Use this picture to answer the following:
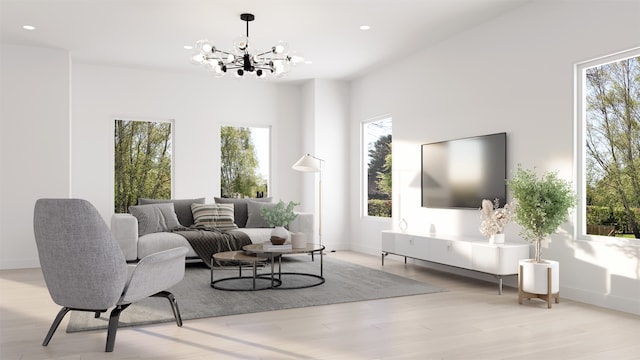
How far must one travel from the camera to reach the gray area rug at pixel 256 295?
12.7ft

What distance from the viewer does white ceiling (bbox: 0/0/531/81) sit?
513cm

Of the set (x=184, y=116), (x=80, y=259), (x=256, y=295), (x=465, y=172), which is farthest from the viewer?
(x=184, y=116)

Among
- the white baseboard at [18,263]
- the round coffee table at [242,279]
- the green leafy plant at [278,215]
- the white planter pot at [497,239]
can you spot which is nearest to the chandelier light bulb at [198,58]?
the green leafy plant at [278,215]

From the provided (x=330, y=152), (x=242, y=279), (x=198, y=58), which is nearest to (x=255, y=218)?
(x=242, y=279)

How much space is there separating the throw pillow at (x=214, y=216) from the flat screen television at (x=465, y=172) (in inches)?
104

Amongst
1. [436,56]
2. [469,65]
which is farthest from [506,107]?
[436,56]

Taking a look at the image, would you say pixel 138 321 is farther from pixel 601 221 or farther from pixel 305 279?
pixel 601 221

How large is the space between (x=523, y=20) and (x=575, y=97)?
3.41 ft

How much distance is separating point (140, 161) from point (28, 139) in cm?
171

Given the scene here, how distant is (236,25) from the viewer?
5754 millimetres

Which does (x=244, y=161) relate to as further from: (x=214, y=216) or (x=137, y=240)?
(x=137, y=240)

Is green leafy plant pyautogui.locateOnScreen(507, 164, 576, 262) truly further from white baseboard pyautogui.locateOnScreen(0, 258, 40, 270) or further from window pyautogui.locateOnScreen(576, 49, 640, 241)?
white baseboard pyautogui.locateOnScreen(0, 258, 40, 270)

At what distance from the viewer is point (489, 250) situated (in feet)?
16.1

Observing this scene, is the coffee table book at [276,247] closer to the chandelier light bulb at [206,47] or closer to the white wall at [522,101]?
the chandelier light bulb at [206,47]
